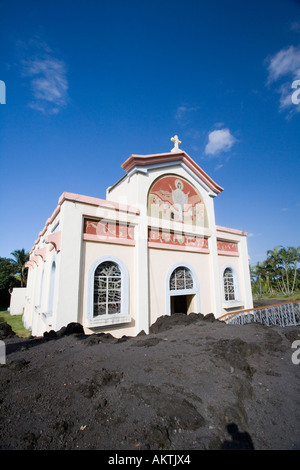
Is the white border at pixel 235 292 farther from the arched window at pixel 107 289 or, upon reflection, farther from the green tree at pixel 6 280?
the green tree at pixel 6 280

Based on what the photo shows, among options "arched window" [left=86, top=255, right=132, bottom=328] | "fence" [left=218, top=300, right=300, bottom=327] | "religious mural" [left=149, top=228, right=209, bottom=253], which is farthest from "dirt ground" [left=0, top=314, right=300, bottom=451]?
"religious mural" [left=149, top=228, right=209, bottom=253]

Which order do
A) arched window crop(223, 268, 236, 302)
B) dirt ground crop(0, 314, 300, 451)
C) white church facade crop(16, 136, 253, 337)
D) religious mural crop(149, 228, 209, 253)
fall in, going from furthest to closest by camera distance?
arched window crop(223, 268, 236, 302), religious mural crop(149, 228, 209, 253), white church facade crop(16, 136, 253, 337), dirt ground crop(0, 314, 300, 451)

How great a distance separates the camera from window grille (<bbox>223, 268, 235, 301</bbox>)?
10.8 metres

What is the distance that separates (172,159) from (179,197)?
1765 millimetres

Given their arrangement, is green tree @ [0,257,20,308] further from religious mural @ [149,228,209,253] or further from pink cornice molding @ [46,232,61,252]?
religious mural @ [149,228,209,253]

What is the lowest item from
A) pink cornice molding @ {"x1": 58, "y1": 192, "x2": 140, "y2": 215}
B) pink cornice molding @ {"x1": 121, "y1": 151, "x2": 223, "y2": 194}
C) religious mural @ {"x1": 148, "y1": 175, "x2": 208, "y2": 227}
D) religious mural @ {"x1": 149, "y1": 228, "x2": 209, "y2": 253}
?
religious mural @ {"x1": 149, "y1": 228, "x2": 209, "y2": 253}

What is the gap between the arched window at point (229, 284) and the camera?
1084 cm

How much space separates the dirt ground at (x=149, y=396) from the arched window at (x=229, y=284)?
19.5 ft

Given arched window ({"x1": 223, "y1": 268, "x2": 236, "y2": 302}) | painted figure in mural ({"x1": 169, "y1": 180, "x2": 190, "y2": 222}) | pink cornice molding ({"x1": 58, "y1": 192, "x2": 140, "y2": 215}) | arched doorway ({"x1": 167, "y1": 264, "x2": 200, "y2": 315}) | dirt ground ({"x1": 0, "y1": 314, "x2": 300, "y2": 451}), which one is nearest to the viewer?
dirt ground ({"x1": 0, "y1": 314, "x2": 300, "y2": 451})

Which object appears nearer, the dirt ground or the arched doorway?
the dirt ground
